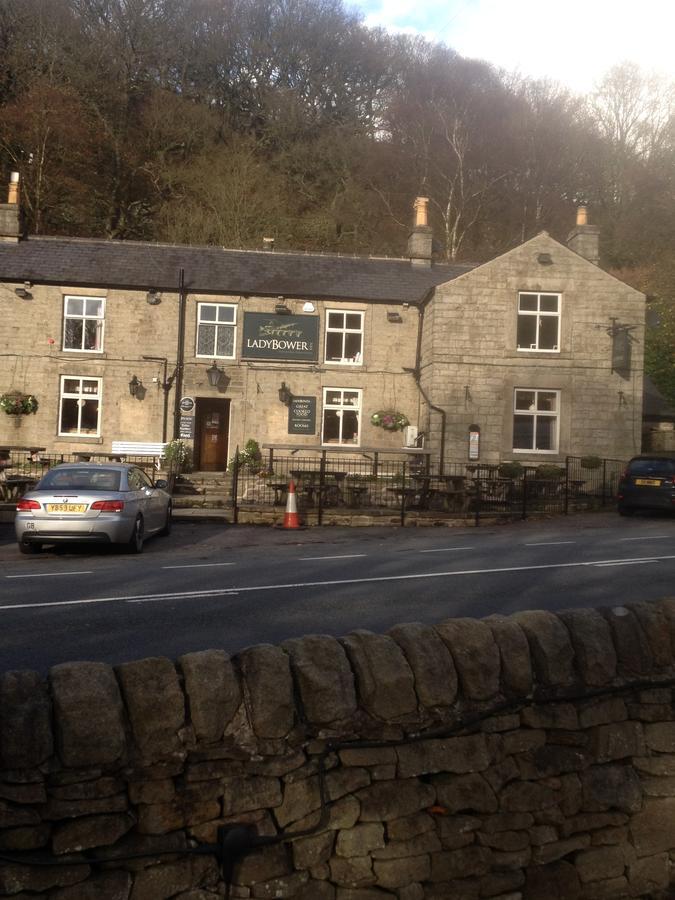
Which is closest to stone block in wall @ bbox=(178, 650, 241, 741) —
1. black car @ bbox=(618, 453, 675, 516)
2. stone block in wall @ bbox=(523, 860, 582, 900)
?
stone block in wall @ bbox=(523, 860, 582, 900)

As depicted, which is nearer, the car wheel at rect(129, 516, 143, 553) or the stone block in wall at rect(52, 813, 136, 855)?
the stone block in wall at rect(52, 813, 136, 855)

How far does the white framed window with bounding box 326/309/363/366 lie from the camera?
29.3m

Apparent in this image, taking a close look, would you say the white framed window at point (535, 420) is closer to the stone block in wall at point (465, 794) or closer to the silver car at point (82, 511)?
the silver car at point (82, 511)

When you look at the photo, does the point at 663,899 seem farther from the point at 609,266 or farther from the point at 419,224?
the point at 609,266

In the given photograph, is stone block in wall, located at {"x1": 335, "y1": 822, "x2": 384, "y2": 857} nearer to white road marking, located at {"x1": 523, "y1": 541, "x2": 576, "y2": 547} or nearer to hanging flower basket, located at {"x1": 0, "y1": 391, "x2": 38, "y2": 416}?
white road marking, located at {"x1": 523, "y1": 541, "x2": 576, "y2": 547}

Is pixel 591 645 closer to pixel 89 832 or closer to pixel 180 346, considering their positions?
pixel 89 832

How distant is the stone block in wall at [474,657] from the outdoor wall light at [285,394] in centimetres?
2479

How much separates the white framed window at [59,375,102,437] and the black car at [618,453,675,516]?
16575 millimetres

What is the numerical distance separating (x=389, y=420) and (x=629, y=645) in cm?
2440

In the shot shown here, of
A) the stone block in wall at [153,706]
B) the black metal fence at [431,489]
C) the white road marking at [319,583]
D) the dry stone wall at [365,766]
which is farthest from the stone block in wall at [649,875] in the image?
the black metal fence at [431,489]

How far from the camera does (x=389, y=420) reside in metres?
28.9

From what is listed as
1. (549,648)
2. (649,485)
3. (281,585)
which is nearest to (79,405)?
(649,485)

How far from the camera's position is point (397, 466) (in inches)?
1067

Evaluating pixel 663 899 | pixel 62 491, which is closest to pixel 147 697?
pixel 663 899
